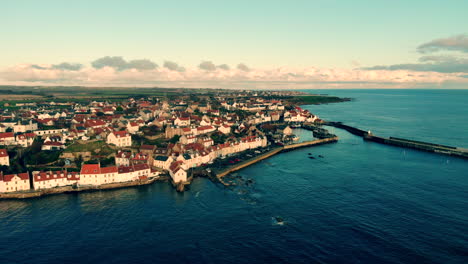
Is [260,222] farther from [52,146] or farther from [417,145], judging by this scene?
[417,145]

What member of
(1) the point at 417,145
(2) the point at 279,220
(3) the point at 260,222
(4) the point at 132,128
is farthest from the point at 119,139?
(1) the point at 417,145

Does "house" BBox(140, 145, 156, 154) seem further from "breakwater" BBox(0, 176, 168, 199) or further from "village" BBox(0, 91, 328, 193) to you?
"breakwater" BBox(0, 176, 168, 199)

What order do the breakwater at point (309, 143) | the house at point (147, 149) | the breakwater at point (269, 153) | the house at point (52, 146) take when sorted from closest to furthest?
the breakwater at point (269, 153)
the house at point (147, 149)
the house at point (52, 146)
the breakwater at point (309, 143)

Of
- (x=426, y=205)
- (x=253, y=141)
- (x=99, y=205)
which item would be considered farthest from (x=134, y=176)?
(x=426, y=205)

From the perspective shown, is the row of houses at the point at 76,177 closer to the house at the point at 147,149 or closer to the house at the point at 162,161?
the house at the point at 162,161

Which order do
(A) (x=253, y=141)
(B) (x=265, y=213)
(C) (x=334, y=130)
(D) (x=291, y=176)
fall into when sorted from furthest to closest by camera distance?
(C) (x=334, y=130)
(A) (x=253, y=141)
(D) (x=291, y=176)
(B) (x=265, y=213)

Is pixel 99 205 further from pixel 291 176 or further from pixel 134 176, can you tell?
pixel 291 176

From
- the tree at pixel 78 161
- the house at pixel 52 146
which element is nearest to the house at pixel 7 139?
the house at pixel 52 146
